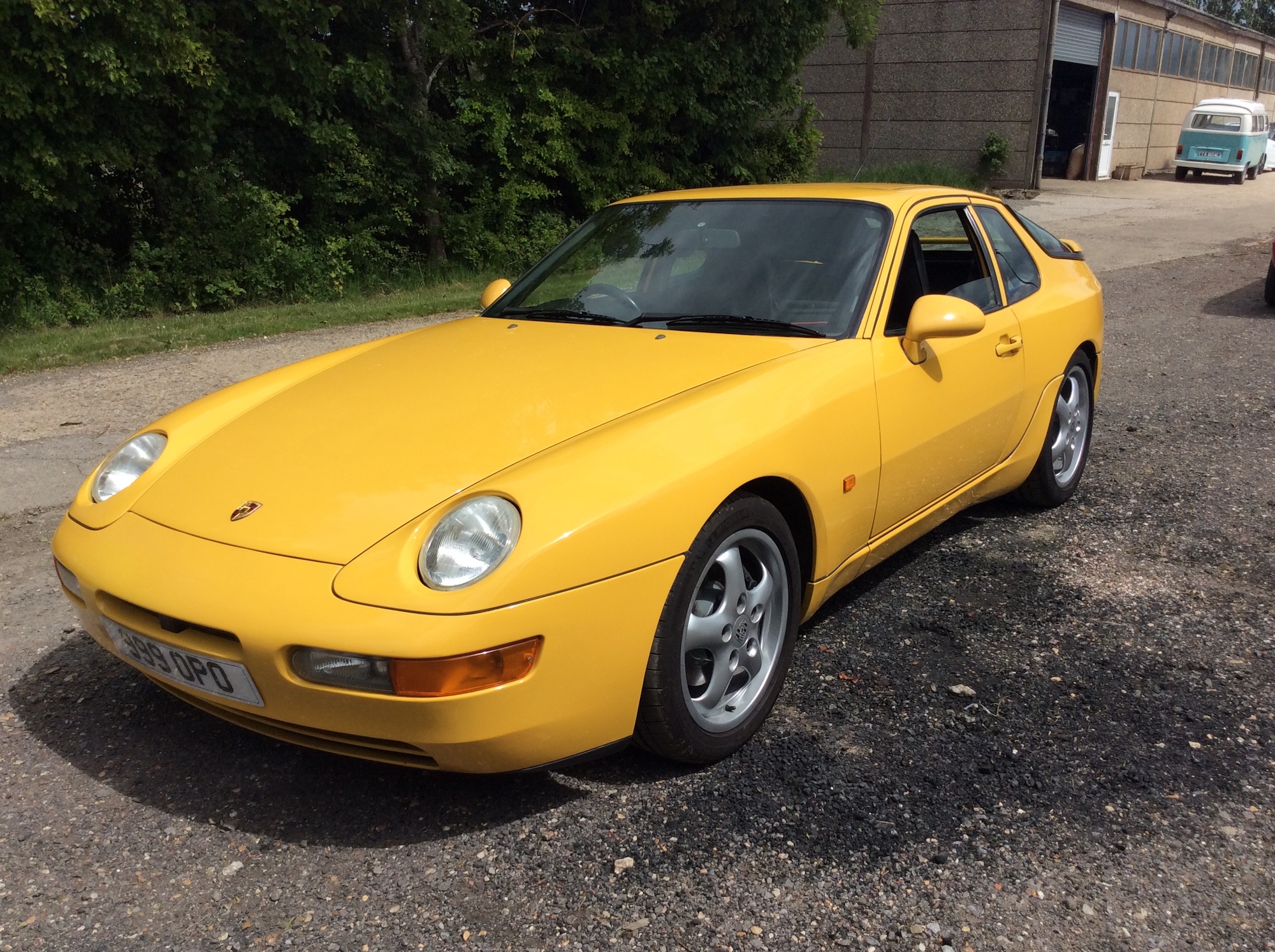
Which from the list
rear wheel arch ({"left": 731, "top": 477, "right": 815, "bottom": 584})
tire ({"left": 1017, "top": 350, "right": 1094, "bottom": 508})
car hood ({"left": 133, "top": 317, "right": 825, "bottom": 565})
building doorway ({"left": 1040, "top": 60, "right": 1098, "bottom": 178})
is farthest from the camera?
building doorway ({"left": 1040, "top": 60, "right": 1098, "bottom": 178})

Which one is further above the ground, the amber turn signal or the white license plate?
the amber turn signal

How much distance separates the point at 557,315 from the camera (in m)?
3.81

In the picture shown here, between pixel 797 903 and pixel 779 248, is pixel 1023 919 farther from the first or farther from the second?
pixel 779 248

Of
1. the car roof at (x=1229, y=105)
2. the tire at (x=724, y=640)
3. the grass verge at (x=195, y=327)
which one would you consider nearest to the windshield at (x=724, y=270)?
the tire at (x=724, y=640)

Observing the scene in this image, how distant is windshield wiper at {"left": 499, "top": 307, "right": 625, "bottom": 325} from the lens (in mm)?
3666

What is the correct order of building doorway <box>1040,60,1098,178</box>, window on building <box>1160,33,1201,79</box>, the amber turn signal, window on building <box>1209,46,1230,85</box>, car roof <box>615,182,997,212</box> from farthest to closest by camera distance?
window on building <box>1209,46,1230,85</box>, window on building <box>1160,33,1201,79</box>, building doorway <box>1040,60,1098,178</box>, car roof <box>615,182,997,212</box>, the amber turn signal

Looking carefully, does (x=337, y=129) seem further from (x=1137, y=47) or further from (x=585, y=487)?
(x=1137, y=47)

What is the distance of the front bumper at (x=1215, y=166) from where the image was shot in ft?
93.5

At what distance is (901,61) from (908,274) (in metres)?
22.3

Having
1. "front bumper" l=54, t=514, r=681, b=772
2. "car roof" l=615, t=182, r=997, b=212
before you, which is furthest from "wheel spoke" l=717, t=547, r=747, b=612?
"car roof" l=615, t=182, r=997, b=212

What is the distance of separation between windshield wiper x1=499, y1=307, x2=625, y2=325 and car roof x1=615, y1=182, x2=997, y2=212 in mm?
704

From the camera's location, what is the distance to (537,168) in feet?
40.8

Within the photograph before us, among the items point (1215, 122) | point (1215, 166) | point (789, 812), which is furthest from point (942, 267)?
point (1215, 122)

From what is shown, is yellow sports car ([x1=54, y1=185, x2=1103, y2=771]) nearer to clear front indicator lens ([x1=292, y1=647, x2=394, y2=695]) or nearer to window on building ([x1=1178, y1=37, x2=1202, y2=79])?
clear front indicator lens ([x1=292, y1=647, x2=394, y2=695])
